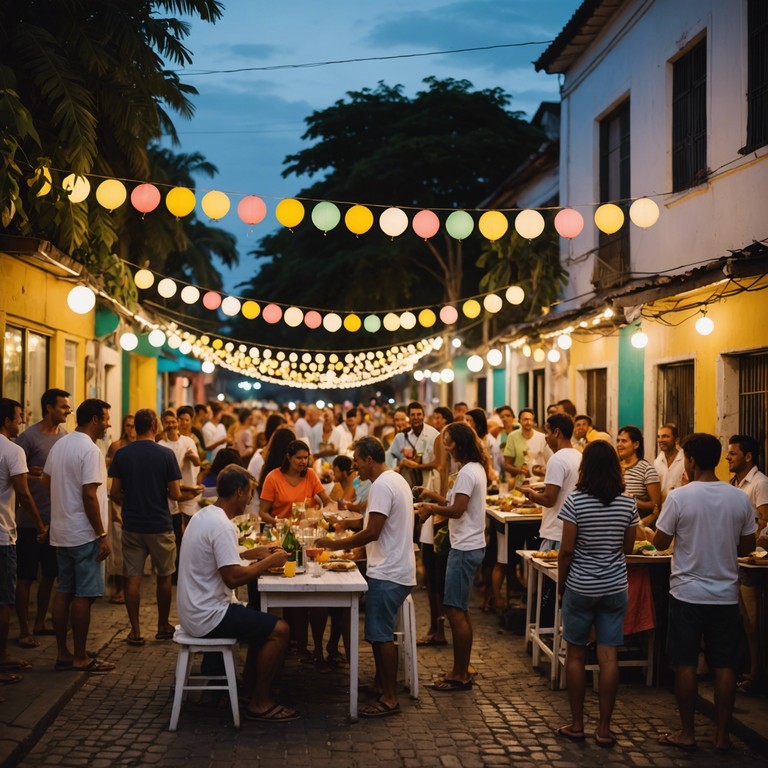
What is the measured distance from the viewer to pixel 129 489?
8977 mm

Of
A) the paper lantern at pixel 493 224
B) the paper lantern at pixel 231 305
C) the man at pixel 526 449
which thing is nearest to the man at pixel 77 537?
the paper lantern at pixel 493 224

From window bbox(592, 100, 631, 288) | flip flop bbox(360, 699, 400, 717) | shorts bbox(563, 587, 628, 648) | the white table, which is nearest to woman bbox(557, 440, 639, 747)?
shorts bbox(563, 587, 628, 648)

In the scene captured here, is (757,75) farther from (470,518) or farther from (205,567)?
(205,567)

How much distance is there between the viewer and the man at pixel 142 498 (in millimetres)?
8945

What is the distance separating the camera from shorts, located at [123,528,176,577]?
8977 millimetres

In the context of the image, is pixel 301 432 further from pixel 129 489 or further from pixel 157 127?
pixel 129 489

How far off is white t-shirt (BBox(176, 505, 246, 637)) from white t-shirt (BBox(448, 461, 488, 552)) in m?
1.92

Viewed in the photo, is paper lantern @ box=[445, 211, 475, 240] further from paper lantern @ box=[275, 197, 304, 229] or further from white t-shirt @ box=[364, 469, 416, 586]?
white t-shirt @ box=[364, 469, 416, 586]

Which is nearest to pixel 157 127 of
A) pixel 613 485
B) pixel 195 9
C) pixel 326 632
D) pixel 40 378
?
pixel 195 9

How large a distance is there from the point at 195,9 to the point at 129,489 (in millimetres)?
6157

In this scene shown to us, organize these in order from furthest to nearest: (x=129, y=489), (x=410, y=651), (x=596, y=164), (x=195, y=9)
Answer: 1. (x=596, y=164)
2. (x=195, y=9)
3. (x=129, y=489)
4. (x=410, y=651)

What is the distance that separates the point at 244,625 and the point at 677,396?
802cm

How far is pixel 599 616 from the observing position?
6406mm

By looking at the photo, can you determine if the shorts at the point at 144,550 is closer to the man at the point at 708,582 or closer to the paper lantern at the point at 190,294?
the man at the point at 708,582
